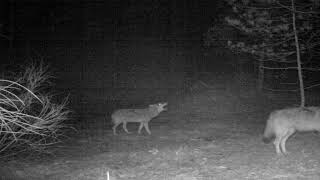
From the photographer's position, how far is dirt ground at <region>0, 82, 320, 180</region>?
35.4 ft

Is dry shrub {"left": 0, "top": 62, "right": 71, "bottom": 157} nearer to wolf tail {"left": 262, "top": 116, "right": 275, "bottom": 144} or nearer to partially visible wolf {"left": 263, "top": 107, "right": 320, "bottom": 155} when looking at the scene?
wolf tail {"left": 262, "top": 116, "right": 275, "bottom": 144}

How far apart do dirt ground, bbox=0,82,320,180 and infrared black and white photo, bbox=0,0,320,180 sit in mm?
49

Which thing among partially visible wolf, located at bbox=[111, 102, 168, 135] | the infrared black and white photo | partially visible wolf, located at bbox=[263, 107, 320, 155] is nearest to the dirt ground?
the infrared black and white photo

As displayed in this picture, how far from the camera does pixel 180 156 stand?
12648mm

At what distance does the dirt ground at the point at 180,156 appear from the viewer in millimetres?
10805

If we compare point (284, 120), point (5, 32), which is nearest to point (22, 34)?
point (5, 32)

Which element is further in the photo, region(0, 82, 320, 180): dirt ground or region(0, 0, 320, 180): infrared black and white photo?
region(0, 0, 320, 180): infrared black and white photo

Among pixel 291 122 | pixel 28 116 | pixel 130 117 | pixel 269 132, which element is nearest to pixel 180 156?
pixel 269 132

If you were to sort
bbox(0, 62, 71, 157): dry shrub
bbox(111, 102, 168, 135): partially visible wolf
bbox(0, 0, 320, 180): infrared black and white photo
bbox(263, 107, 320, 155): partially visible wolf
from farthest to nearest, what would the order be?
bbox(111, 102, 168, 135): partially visible wolf, bbox(263, 107, 320, 155): partially visible wolf, bbox(0, 0, 320, 180): infrared black and white photo, bbox(0, 62, 71, 157): dry shrub

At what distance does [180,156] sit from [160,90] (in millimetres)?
19108

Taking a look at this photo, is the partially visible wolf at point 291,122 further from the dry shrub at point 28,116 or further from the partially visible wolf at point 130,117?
the partially visible wolf at point 130,117

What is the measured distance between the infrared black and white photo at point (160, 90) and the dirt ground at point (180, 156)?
0.16 ft

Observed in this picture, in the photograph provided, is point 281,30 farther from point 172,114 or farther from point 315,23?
point 172,114

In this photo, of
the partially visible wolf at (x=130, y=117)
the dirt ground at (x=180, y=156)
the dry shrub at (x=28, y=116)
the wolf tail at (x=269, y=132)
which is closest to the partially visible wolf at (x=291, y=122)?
the wolf tail at (x=269, y=132)
